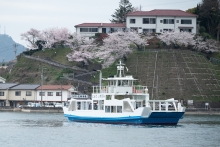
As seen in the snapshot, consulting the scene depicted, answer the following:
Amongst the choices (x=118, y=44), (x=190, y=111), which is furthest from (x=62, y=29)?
(x=190, y=111)

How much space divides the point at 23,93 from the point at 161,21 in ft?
99.7

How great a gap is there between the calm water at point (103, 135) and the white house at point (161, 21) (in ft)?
169

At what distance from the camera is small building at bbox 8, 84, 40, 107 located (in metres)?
100

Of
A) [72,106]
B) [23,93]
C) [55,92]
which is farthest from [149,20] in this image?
[72,106]

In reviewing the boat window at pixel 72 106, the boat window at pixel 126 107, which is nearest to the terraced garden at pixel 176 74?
the boat window at pixel 72 106

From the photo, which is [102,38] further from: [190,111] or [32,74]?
[190,111]

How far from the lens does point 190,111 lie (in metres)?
87.9

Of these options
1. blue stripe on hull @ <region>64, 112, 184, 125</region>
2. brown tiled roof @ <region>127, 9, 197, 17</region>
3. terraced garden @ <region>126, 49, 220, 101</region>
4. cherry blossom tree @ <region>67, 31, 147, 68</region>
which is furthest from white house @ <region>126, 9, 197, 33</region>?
blue stripe on hull @ <region>64, 112, 184, 125</region>

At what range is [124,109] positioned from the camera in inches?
2406

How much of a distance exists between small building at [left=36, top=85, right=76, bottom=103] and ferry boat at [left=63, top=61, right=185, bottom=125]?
104ft

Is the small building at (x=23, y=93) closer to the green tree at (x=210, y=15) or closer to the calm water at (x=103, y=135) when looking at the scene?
the calm water at (x=103, y=135)

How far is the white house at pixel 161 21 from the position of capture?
113875mm

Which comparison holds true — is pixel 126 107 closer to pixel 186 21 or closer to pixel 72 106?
pixel 72 106

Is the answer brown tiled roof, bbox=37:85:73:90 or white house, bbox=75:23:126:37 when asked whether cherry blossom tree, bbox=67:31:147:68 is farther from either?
brown tiled roof, bbox=37:85:73:90
